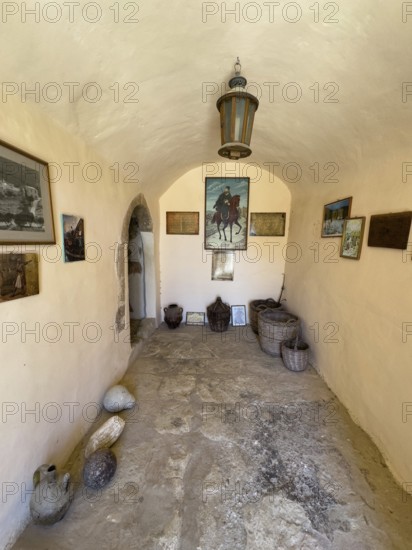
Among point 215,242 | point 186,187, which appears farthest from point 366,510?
point 186,187

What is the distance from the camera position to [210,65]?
1.29 m

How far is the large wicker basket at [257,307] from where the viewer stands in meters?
3.29

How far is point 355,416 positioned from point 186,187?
10.3ft

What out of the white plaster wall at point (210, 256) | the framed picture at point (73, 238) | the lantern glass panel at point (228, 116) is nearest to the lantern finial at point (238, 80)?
the lantern glass panel at point (228, 116)

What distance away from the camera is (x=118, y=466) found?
142cm

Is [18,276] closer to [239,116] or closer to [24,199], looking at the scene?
[24,199]

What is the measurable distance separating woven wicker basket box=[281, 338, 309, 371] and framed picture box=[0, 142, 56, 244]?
2.23 m

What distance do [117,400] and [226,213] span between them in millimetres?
2599

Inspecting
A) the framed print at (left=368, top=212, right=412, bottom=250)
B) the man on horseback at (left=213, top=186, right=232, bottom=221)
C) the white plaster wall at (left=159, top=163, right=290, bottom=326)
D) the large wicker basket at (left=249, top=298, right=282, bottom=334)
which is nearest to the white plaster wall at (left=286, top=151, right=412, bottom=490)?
the framed print at (left=368, top=212, right=412, bottom=250)

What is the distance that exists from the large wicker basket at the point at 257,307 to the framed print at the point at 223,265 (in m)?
0.52

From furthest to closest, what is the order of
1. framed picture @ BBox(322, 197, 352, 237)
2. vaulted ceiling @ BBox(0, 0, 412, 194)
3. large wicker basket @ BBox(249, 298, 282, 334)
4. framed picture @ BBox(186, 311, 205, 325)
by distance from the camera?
framed picture @ BBox(186, 311, 205, 325) < large wicker basket @ BBox(249, 298, 282, 334) < framed picture @ BBox(322, 197, 352, 237) < vaulted ceiling @ BBox(0, 0, 412, 194)

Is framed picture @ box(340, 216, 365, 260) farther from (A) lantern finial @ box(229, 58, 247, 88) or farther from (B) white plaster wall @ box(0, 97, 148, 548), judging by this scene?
(B) white plaster wall @ box(0, 97, 148, 548)

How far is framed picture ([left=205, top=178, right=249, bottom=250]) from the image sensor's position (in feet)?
10.9

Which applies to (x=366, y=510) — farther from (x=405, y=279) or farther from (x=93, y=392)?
(x=93, y=392)
